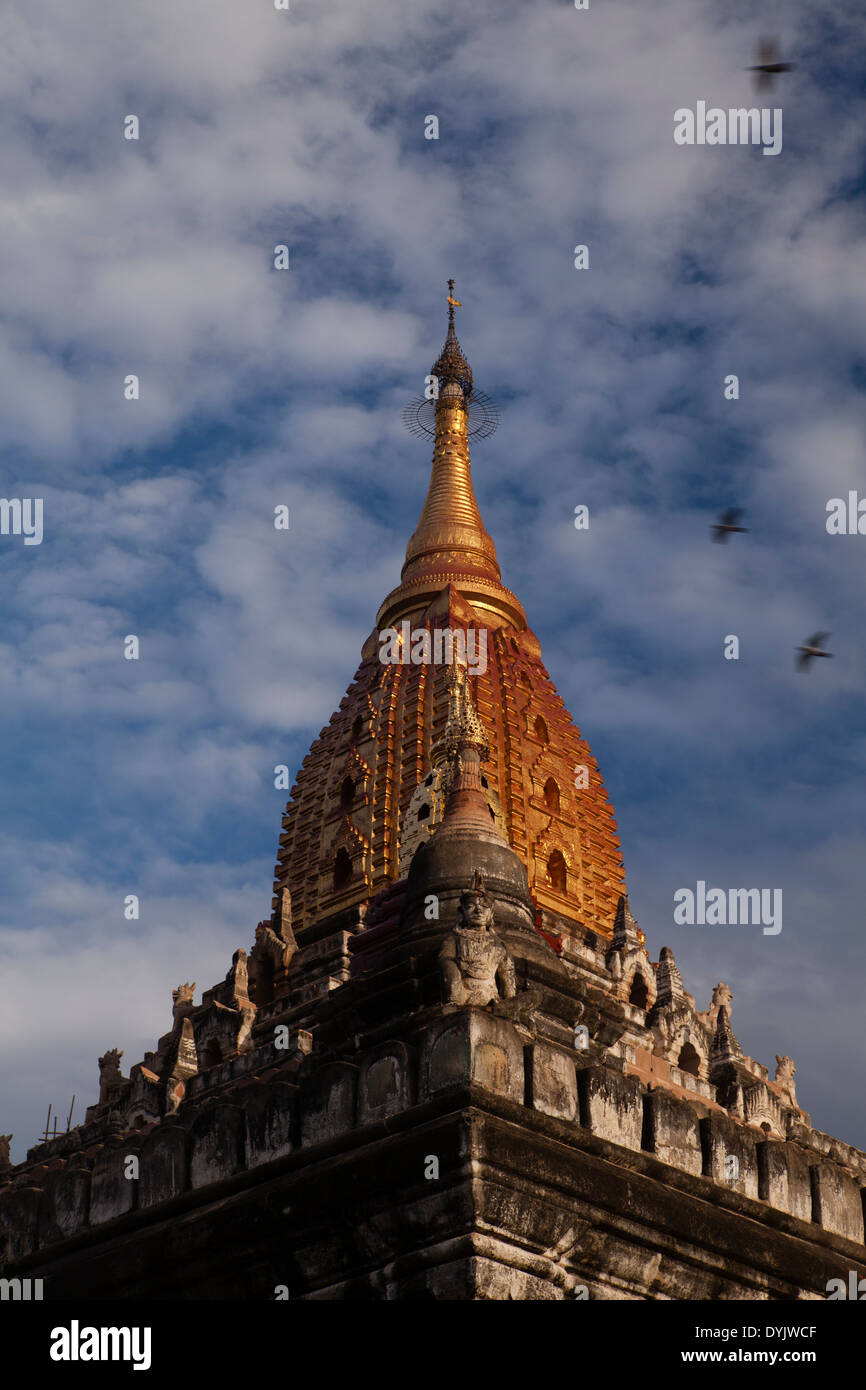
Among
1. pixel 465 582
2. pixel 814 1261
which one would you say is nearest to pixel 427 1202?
pixel 814 1261

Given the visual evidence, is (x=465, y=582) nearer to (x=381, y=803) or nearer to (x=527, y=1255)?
(x=381, y=803)

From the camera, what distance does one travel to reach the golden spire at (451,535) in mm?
73875

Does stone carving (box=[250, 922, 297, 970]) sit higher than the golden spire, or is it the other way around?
the golden spire

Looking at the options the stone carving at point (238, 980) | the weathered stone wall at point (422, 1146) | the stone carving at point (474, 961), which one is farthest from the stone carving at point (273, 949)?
the stone carving at point (474, 961)

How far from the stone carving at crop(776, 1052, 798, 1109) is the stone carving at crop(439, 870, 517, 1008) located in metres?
40.4

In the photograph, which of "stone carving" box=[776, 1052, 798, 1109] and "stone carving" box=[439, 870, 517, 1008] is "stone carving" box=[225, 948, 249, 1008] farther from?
"stone carving" box=[439, 870, 517, 1008]

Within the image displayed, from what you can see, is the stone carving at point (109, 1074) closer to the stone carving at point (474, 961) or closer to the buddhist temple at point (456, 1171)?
the buddhist temple at point (456, 1171)

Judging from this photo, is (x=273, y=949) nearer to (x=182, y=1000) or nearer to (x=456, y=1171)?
(x=182, y=1000)

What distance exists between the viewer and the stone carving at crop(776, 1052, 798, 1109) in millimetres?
61406

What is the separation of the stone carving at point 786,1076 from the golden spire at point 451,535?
2026 cm

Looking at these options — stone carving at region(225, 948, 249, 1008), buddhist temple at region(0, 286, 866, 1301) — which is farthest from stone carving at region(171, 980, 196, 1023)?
buddhist temple at region(0, 286, 866, 1301)

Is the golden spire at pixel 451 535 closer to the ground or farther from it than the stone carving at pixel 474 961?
farther from it

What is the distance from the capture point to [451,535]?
7675 cm

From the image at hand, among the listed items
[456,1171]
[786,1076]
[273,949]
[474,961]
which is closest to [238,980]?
[273,949]
